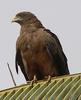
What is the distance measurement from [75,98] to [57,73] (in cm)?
509

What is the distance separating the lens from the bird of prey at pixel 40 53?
10359 millimetres

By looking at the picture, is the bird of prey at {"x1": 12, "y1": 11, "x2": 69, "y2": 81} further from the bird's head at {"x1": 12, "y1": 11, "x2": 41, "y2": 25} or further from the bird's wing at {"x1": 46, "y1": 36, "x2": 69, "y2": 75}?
the bird's head at {"x1": 12, "y1": 11, "x2": 41, "y2": 25}

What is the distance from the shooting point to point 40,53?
10.4m

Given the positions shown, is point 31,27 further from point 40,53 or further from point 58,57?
point 58,57

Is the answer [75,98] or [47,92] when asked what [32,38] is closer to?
[47,92]

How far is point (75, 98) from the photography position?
17.9 feet

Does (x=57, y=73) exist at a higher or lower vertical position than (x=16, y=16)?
lower

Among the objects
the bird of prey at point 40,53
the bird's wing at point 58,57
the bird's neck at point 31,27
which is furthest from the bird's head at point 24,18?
the bird's wing at point 58,57

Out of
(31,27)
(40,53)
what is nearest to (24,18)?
(31,27)

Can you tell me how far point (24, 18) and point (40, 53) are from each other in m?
1.65

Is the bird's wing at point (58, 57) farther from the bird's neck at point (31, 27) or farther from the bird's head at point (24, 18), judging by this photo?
the bird's head at point (24, 18)

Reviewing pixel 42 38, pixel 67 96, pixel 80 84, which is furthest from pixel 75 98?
pixel 42 38

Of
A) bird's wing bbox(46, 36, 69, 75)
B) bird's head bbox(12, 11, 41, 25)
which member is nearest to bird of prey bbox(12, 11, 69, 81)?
bird's wing bbox(46, 36, 69, 75)

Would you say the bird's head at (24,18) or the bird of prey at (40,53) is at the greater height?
the bird's head at (24,18)
